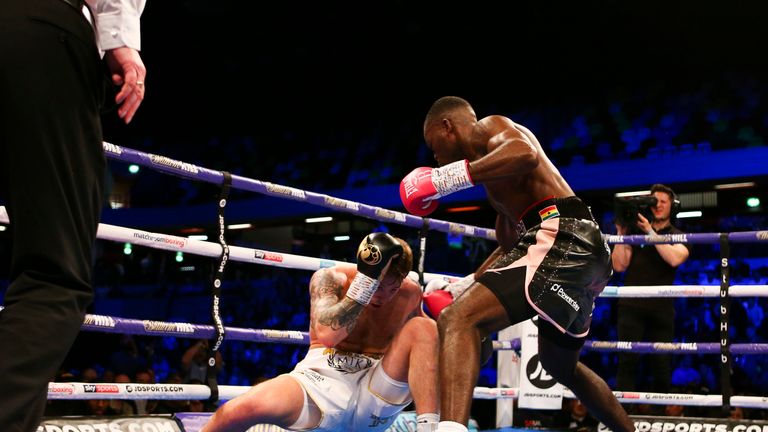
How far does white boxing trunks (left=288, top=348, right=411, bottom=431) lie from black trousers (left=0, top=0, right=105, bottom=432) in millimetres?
1540

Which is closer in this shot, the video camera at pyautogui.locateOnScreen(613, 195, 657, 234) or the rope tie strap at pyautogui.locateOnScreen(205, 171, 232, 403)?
the rope tie strap at pyautogui.locateOnScreen(205, 171, 232, 403)

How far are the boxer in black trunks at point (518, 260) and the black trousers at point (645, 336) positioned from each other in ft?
5.13

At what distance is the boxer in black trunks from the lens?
2.20m

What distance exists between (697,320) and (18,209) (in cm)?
827

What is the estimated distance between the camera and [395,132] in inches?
540

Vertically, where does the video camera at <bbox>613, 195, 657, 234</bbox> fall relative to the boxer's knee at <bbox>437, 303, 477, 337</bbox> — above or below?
above

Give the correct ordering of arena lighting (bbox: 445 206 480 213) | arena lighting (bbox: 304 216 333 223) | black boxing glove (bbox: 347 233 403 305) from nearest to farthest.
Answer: black boxing glove (bbox: 347 233 403 305), arena lighting (bbox: 445 206 480 213), arena lighting (bbox: 304 216 333 223)

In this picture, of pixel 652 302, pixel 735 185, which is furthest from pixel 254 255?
pixel 735 185

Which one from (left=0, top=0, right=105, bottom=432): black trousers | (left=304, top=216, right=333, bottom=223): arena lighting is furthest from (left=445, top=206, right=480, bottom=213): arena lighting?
(left=0, top=0, right=105, bottom=432): black trousers

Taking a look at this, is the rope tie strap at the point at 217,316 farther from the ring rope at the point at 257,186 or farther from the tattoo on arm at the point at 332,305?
the tattoo on arm at the point at 332,305

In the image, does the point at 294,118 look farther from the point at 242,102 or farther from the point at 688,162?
the point at 688,162

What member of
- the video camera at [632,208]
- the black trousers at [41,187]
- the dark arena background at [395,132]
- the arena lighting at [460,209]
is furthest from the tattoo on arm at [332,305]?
the arena lighting at [460,209]

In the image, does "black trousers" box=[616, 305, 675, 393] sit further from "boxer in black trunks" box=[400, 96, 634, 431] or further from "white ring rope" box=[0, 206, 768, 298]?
"boxer in black trunks" box=[400, 96, 634, 431]

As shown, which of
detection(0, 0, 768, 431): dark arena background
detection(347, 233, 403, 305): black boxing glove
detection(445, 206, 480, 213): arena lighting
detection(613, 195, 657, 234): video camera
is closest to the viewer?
detection(347, 233, 403, 305): black boxing glove
